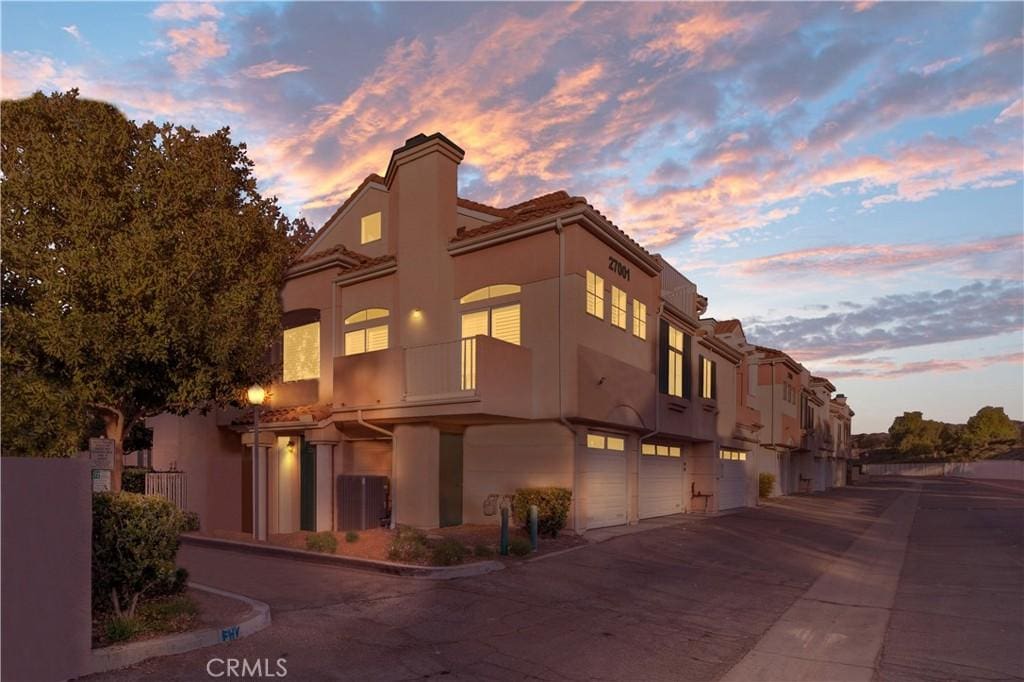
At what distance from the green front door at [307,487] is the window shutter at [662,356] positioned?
1021cm

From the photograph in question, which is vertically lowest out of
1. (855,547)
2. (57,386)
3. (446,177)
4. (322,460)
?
(855,547)

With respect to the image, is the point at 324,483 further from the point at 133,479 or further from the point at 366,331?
the point at 133,479

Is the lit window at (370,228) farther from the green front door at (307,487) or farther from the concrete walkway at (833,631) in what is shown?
the concrete walkway at (833,631)

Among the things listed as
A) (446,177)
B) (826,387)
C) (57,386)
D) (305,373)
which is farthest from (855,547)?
(826,387)

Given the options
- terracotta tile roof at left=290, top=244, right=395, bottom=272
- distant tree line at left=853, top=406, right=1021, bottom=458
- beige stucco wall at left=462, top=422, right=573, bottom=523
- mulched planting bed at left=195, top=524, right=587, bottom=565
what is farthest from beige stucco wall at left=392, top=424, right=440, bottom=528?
distant tree line at left=853, top=406, right=1021, bottom=458

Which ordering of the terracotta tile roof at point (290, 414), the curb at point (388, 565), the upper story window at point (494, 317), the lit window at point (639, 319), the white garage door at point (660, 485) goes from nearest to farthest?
1. the curb at point (388, 565)
2. the upper story window at point (494, 317)
3. the terracotta tile roof at point (290, 414)
4. the lit window at point (639, 319)
5. the white garage door at point (660, 485)

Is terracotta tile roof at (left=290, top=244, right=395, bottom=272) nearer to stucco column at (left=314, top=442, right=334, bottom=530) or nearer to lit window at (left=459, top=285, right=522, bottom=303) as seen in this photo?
lit window at (left=459, top=285, right=522, bottom=303)

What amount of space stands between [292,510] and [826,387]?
50.0 m

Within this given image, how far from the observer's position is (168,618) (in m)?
7.77

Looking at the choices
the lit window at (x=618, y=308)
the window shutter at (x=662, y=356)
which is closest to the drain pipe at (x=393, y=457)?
the lit window at (x=618, y=308)

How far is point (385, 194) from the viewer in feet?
69.5

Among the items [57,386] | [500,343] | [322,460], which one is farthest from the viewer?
[322,460]

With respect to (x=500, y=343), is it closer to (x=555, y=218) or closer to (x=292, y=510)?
(x=555, y=218)

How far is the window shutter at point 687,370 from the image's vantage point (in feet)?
76.9
